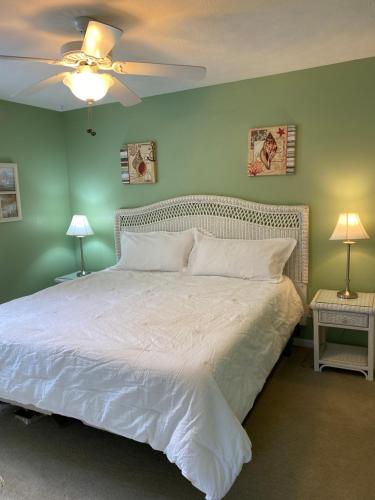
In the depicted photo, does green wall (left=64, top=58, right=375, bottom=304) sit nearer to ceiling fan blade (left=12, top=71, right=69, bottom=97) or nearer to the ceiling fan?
the ceiling fan

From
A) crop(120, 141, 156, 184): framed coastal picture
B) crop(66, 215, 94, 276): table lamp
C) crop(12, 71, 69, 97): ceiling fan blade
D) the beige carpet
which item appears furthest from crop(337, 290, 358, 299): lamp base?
crop(66, 215, 94, 276): table lamp

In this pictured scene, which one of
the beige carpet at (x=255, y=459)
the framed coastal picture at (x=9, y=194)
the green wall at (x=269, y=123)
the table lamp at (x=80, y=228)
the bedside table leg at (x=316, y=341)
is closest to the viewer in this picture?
the beige carpet at (x=255, y=459)

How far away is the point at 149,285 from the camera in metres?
3.11

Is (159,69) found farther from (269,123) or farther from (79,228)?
(79,228)

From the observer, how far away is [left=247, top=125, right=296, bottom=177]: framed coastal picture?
325cm

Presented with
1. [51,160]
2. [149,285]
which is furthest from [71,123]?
[149,285]

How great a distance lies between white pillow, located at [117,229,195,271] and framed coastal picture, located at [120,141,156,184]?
25.4 inches

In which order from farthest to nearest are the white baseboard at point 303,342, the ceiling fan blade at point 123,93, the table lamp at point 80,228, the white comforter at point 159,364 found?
1. the table lamp at point 80,228
2. the white baseboard at point 303,342
3. the ceiling fan blade at point 123,93
4. the white comforter at point 159,364

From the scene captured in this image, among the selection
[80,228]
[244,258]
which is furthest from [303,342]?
[80,228]

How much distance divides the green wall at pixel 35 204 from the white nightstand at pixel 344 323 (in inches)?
117

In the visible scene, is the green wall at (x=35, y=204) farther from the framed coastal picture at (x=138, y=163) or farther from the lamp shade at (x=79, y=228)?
the framed coastal picture at (x=138, y=163)

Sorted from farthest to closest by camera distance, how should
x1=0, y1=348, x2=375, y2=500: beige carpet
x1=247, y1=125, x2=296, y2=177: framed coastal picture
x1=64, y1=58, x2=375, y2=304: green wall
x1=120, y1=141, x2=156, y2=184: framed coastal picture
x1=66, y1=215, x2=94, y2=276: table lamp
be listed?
x1=66, y1=215, x2=94, y2=276: table lamp, x1=120, y1=141, x2=156, y2=184: framed coastal picture, x1=247, y1=125, x2=296, y2=177: framed coastal picture, x1=64, y1=58, x2=375, y2=304: green wall, x1=0, y1=348, x2=375, y2=500: beige carpet

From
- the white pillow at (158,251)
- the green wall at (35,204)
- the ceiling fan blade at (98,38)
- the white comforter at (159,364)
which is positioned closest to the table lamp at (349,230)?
the white comforter at (159,364)

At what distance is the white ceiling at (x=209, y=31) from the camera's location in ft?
6.33
